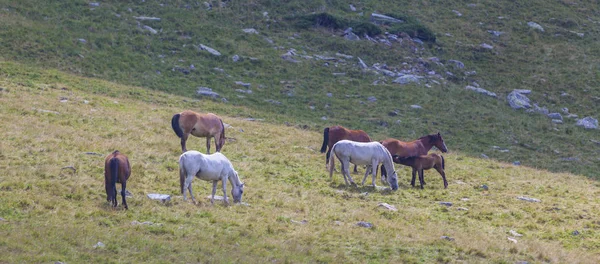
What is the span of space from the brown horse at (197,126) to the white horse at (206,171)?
5.87 metres

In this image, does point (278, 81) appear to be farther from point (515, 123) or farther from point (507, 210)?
point (507, 210)

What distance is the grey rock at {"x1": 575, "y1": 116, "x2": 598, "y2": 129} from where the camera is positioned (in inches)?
1566

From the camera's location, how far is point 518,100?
140ft

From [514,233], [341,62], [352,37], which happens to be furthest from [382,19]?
[514,233]

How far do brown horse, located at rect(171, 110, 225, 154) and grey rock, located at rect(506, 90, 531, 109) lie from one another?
24586 millimetres

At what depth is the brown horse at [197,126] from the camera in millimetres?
22297

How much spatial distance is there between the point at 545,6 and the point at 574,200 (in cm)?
4389

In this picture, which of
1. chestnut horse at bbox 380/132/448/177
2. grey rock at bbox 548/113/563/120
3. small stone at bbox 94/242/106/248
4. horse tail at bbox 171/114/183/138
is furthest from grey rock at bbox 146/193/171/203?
grey rock at bbox 548/113/563/120

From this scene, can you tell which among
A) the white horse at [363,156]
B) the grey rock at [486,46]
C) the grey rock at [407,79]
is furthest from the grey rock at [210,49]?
the white horse at [363,156]

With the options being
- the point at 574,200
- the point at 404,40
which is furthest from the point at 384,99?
the point at 574,200

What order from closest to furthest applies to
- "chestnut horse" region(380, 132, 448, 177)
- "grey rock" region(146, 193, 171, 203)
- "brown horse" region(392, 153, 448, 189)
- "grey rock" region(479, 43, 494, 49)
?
1. "grey rock" region(146, 193, 171, 203)
2. "brown horse" region(392, 153, 448, 189)
3. "chestnut horse" region(380, 132, 448, 177)
4. "grey rock" region(479, 43, 494, 49)

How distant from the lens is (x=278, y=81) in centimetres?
4038

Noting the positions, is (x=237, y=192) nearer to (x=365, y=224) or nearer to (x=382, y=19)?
(x=365, y=224)

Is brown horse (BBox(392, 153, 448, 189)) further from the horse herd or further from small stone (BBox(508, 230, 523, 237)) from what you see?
small stone (BBox(508, 230, 523, 237))
